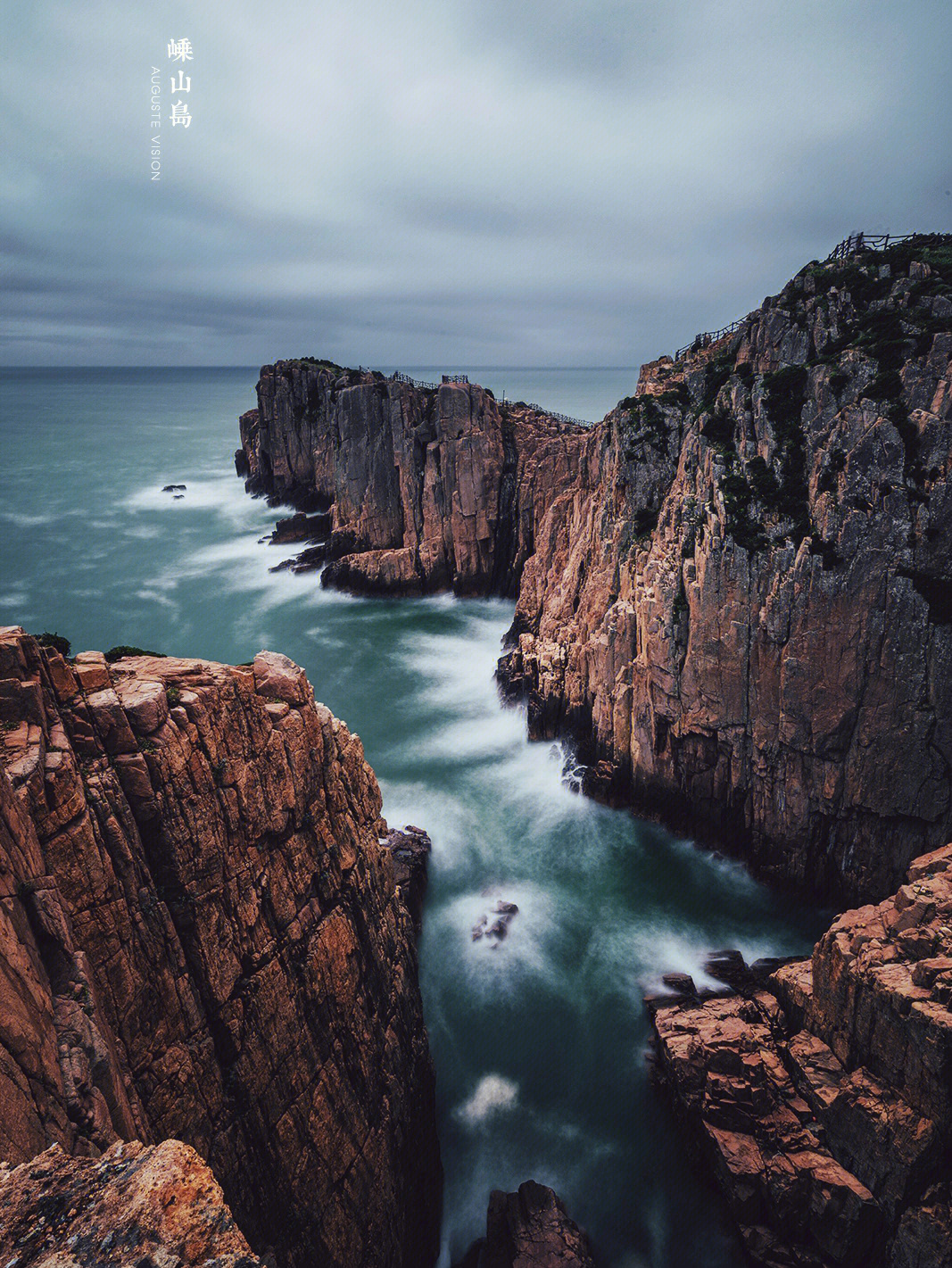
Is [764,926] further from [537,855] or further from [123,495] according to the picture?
[123,495]

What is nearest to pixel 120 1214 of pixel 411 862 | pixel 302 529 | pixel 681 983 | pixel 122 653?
pixel 122 653

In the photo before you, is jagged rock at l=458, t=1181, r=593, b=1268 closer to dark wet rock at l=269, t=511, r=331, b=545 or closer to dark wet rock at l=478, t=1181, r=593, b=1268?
dark wet rock at l=478, t=1181, r=593, b=1268

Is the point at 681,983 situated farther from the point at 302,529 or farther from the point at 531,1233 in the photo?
the point at 302,529

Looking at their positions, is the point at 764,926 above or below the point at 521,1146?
above

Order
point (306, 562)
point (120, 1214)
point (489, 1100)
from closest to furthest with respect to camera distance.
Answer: point (120, 1214) → point (489, 1100) → point (306, 562)

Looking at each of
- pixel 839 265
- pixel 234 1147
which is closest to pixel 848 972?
pixel 234 1147

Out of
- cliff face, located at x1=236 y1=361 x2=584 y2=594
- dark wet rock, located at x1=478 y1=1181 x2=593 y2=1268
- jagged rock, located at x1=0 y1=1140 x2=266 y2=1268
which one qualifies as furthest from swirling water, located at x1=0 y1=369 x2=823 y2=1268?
jagged rock, located at x1=0 y1=1140 x2=266 y2=1268
